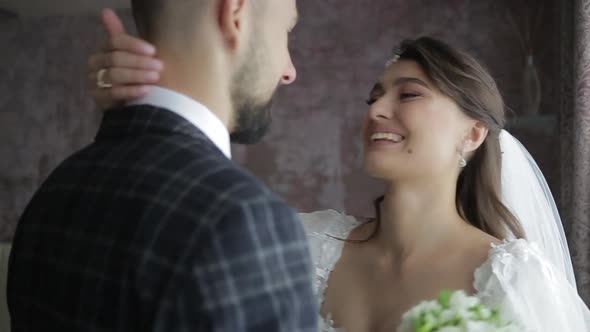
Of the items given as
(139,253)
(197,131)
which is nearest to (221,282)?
(139,253)

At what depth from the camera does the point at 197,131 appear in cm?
71

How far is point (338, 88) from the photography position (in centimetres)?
299

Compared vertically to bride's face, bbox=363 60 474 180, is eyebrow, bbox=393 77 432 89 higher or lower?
higher

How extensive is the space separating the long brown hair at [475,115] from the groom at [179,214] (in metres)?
0.87

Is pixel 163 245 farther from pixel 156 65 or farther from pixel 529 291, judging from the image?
pixel 529 291

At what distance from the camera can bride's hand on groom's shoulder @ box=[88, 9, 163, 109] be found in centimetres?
74

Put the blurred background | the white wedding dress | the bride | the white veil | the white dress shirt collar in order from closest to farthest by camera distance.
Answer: the white dress shirt collar → the white wedding dress → the bride → the white veil → the blurred background

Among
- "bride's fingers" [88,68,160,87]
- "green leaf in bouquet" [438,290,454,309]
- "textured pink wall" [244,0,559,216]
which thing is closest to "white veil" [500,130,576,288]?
"green leaf in bouquet" [438,290,454,309]

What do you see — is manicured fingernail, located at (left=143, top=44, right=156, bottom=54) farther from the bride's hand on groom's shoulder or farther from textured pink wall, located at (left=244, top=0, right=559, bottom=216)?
textured pink wall, located at (left=244, top=0, right=559, bottom=216)

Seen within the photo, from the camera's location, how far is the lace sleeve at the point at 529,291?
4.40ft

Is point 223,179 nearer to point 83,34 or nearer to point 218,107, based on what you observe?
point 218,107

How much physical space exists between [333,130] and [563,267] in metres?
1.43

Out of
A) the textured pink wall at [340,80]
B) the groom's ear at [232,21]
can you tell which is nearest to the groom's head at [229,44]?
the groom's ear at [232,21]

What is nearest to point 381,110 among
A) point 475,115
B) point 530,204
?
point 475,115
